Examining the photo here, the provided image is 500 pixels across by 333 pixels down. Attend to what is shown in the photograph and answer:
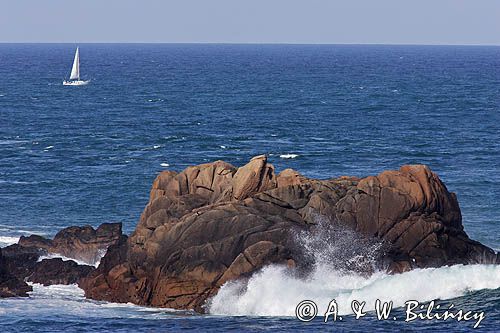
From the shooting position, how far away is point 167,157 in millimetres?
117500

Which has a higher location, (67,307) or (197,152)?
(67,307)

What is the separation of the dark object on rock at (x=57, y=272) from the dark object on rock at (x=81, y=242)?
12.8 ft

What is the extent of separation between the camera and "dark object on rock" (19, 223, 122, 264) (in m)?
72.2

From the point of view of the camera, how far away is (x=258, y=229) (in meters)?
60.0

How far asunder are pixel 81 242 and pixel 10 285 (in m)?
10.7

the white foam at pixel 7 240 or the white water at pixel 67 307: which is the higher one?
the white water at pixel 67 307

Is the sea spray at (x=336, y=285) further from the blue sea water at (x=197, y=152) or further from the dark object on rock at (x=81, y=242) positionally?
the dark object on rock at (x=81, y=242)

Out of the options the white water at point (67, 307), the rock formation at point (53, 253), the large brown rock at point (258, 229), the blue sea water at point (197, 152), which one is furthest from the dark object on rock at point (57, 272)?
the white water at point (67, 307)

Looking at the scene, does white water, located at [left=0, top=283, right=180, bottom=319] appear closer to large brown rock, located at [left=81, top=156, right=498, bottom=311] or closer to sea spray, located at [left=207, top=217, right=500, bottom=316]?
large brown rock, located at [left=81, top=156, right=498, bottom=311]

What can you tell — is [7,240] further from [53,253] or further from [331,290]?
[331,290]

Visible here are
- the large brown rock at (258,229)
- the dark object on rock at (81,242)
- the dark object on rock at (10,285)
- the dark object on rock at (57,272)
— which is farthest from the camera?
the dark object on rock at (81,242)

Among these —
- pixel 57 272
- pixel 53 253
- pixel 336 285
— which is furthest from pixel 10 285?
pixel 336 285

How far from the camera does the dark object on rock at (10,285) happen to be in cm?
6191

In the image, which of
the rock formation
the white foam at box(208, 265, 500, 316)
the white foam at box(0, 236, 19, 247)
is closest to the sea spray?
the white foam at box(208, 265, 500, 316)
